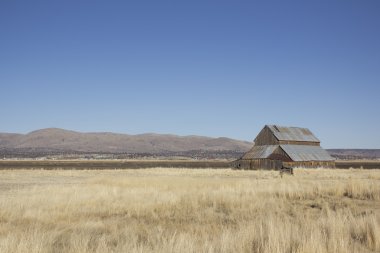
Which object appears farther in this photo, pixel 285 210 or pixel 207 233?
pixel 285 210

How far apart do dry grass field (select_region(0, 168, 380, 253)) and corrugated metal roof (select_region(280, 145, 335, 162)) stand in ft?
123

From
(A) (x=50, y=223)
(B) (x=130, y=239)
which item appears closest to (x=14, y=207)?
(A) (x=50, y=223)

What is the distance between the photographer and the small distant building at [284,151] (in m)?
58.1

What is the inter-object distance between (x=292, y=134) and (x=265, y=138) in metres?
4.45

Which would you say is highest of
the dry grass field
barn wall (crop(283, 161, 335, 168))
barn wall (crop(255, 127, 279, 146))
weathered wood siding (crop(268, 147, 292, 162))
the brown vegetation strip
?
barn wall (crop(255, 127, 279, 146))

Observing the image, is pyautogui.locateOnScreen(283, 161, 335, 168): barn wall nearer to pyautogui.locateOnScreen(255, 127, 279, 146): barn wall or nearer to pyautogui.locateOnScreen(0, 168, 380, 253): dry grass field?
pyautogui.locateOnScreen(255, 127, 279, 146): barn wall

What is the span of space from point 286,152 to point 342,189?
3812 centimetres

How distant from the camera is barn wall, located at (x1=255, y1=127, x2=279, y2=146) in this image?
202ft

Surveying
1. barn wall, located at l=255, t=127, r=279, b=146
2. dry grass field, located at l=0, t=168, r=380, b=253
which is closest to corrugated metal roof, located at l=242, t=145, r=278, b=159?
barn wall, located at l=255, t=127, r=279, b=146

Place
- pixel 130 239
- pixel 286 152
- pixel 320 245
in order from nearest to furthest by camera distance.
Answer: pixel 320 245 < pixel 130 239 < pixel 286 152

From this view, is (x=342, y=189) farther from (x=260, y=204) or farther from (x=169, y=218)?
(x=169, y=218)

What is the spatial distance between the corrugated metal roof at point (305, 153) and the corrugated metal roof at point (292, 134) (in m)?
1.53

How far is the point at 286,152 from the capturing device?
58062 mm

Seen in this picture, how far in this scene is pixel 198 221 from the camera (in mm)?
13414
